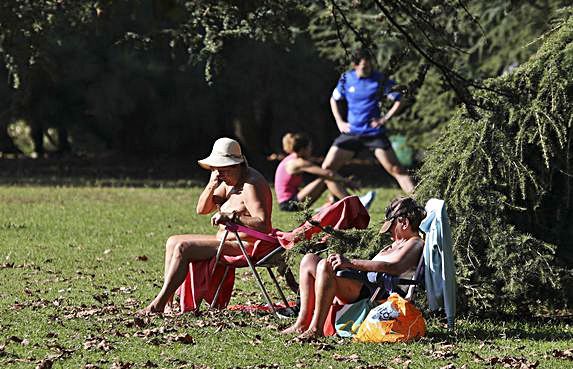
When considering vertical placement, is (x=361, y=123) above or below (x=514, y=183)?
above

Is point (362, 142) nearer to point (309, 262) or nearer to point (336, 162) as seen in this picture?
point (336, 162)

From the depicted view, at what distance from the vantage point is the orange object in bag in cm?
744

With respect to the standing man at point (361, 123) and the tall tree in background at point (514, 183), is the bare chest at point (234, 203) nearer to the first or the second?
the tall tree in background at point (514, 183)

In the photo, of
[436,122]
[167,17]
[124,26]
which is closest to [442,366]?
[167,17]

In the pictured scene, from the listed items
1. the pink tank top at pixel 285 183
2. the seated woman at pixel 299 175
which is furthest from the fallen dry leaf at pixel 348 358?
the pink tank top at pixel 285 183

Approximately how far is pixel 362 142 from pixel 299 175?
0.88 meters

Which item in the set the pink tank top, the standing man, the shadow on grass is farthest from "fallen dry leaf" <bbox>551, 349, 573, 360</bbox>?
the pink tank top

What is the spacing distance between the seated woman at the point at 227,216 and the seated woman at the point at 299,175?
5736 millimetres

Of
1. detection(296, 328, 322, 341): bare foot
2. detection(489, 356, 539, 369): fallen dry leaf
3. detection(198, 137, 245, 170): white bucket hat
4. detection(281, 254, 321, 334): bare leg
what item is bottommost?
detection(489, 356, 539, 369): fallen dry leaf

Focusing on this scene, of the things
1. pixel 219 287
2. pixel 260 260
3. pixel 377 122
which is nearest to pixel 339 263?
pixel 260 260

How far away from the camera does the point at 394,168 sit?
14.9 m

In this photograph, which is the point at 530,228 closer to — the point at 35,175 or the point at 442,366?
the point at 442,366

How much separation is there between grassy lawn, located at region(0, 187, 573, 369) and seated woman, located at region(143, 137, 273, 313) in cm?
30

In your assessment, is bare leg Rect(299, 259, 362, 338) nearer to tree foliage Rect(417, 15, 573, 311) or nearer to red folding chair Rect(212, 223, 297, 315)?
red folding chair Rect(212, 223, 297, 315)
